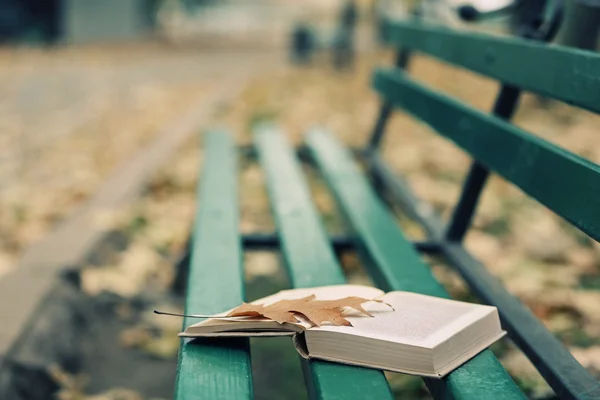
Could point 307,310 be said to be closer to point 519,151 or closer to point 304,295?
point 304,295

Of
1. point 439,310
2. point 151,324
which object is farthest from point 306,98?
point 439,310

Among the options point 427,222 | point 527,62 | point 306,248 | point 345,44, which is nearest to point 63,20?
point 345,44

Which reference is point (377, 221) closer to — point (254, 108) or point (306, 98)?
point (254, 108)

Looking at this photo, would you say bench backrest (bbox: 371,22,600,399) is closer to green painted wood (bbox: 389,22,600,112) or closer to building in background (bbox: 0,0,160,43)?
green painted wood (bbox: 389,22,600,112)

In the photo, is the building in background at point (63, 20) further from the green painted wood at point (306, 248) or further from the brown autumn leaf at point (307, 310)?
the brown autumn leaf at point (307, 310)

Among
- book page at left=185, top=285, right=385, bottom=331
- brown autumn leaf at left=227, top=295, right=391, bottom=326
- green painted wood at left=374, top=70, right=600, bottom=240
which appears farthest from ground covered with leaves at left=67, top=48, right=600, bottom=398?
brown autumn leaf at left=227, top=295, right=391, bottom=326

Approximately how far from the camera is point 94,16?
1338 cm

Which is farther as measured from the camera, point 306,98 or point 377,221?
point 306,98

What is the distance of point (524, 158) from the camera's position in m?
1.45

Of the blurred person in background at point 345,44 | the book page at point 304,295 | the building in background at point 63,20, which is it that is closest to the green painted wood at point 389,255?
the book page at point 304,295

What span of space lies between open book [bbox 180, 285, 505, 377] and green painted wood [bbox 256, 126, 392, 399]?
28mm

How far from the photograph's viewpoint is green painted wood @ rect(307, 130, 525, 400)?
1036mm

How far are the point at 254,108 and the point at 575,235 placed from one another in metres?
3.51

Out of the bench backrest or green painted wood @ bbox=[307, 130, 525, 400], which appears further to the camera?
the bench backrest
